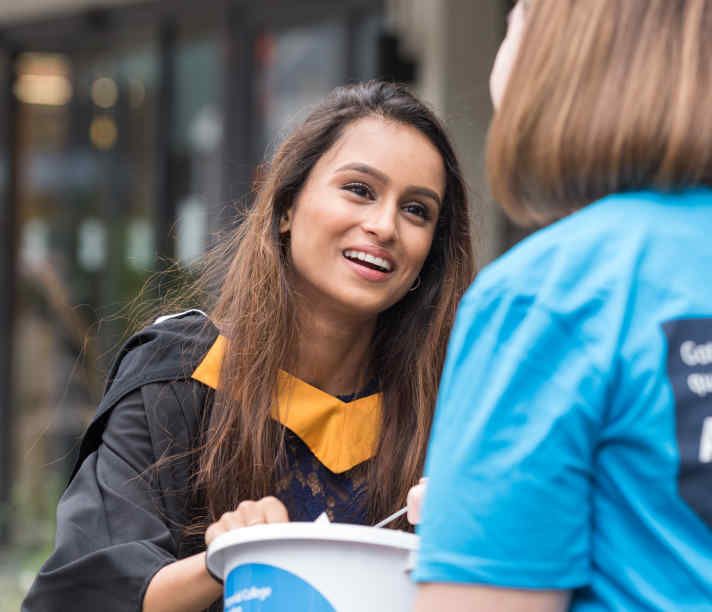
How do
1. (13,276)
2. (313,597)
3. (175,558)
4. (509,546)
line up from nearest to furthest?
1. (509,546)
2. (313,597)
3. (175,558)
4. (13,276)

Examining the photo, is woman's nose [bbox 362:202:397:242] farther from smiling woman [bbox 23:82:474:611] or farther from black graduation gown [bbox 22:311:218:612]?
black graduation gown [bbox 22:311:218:612]

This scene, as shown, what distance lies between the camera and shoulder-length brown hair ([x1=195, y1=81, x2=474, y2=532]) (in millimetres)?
2346

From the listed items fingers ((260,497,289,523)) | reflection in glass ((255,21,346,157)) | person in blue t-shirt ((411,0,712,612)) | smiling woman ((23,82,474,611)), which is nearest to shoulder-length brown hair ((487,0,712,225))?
person in blue t-shirt ((411,0,712,612))

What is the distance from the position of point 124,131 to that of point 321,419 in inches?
229

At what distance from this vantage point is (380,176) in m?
2.52

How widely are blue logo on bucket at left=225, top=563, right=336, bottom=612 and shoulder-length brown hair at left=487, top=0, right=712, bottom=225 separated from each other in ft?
Result: 2.11

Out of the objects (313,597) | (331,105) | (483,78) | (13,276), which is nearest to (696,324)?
(313,597)

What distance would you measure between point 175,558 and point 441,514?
1.11m

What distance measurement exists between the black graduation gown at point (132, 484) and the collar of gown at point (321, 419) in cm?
3

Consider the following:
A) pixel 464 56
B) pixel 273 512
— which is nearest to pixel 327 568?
pixel 273 512

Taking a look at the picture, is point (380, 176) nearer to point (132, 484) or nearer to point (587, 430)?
point (132, 484)

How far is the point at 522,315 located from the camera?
1.16 m

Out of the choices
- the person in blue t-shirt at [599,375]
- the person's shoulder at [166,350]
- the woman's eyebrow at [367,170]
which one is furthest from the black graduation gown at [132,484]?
the person in blue t-shirt at [599,375]

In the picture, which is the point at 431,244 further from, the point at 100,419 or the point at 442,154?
the point at 100,419
